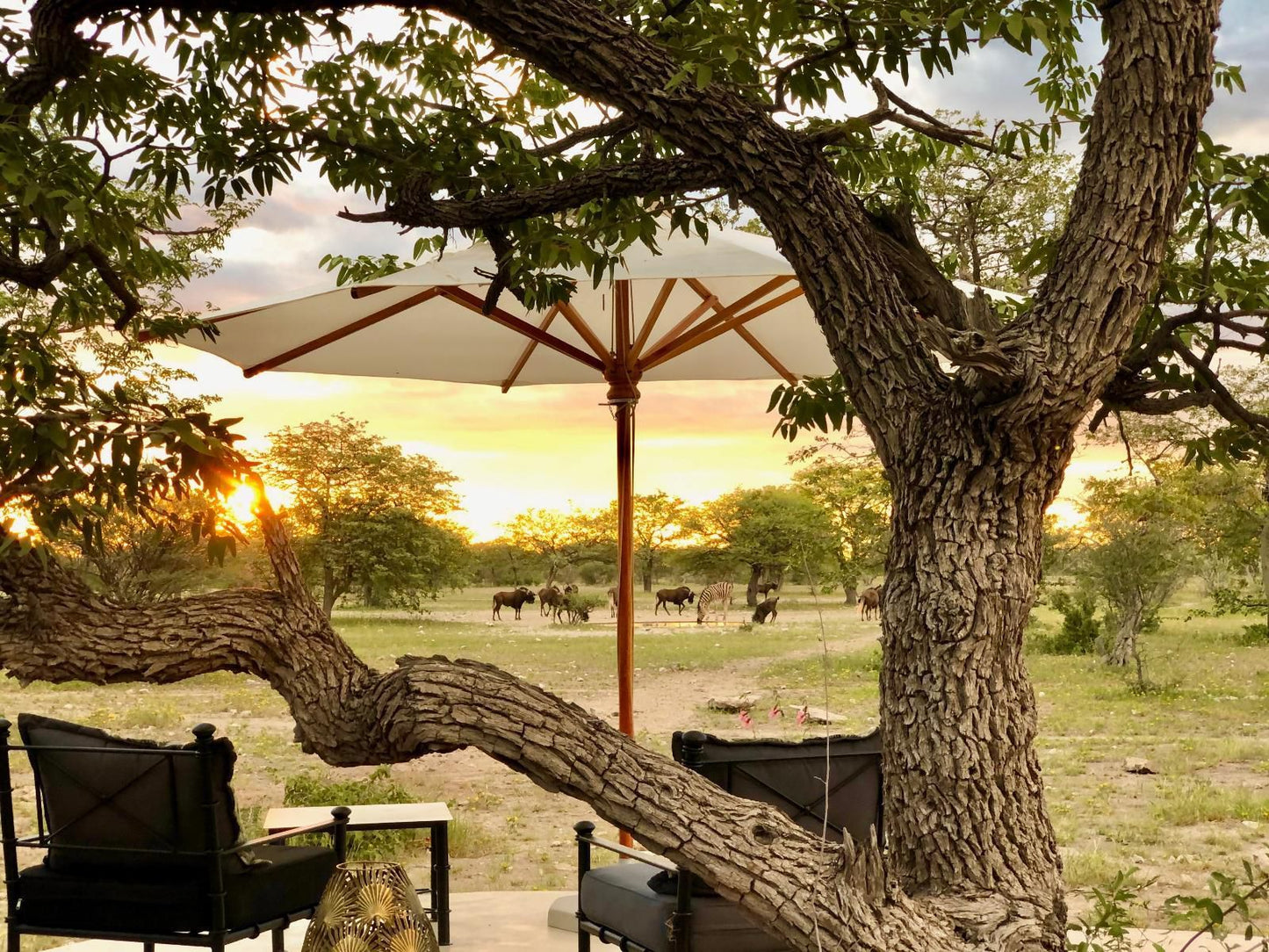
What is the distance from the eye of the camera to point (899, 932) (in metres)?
1.81

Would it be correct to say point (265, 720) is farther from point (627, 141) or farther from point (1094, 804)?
point (627, 141)

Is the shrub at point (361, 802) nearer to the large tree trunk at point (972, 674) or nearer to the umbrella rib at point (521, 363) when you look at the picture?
the umbrella rib at point (521, 363)

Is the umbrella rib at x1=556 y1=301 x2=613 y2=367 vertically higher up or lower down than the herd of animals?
higher up

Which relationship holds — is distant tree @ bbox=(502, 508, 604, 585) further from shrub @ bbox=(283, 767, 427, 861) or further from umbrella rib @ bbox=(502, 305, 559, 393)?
umbrella rib @ bbox=(502, 305, 559, 393)

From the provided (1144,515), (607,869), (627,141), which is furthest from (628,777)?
(1144,515)

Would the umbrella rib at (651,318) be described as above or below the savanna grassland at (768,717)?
above

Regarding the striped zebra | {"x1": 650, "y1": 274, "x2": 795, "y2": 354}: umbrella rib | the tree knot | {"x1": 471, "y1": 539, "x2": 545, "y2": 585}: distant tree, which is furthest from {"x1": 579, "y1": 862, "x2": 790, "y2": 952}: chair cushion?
{"x1": 471, "y1": 539, "x2": 545, "y2": 585}: distant tree

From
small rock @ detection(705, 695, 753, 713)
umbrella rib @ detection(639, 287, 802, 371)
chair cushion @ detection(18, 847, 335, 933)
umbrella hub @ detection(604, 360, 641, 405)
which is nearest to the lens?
chair cushion @ detection(18, 847, 335, 933)

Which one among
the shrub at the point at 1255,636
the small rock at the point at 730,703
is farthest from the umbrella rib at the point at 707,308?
the shrub at the point at 1255,636

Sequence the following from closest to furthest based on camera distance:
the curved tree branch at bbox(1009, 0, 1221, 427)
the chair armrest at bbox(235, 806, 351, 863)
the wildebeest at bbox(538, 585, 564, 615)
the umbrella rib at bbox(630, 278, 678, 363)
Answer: the curved tree branch at bbox(1009, 0, 1221, 427), the chair armrest at bbox(235, 806, 351, 863), the umbrella rib at bbox(630, 278, 678, 363), the wildebeest at bbox(538, 585, 564, 615)

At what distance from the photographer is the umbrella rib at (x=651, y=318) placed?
4.00 meters

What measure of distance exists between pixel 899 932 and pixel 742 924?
3.09 feet

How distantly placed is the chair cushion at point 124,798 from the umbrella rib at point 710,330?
1.96 meters

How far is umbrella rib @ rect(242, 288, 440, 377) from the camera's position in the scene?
12.7 feet
